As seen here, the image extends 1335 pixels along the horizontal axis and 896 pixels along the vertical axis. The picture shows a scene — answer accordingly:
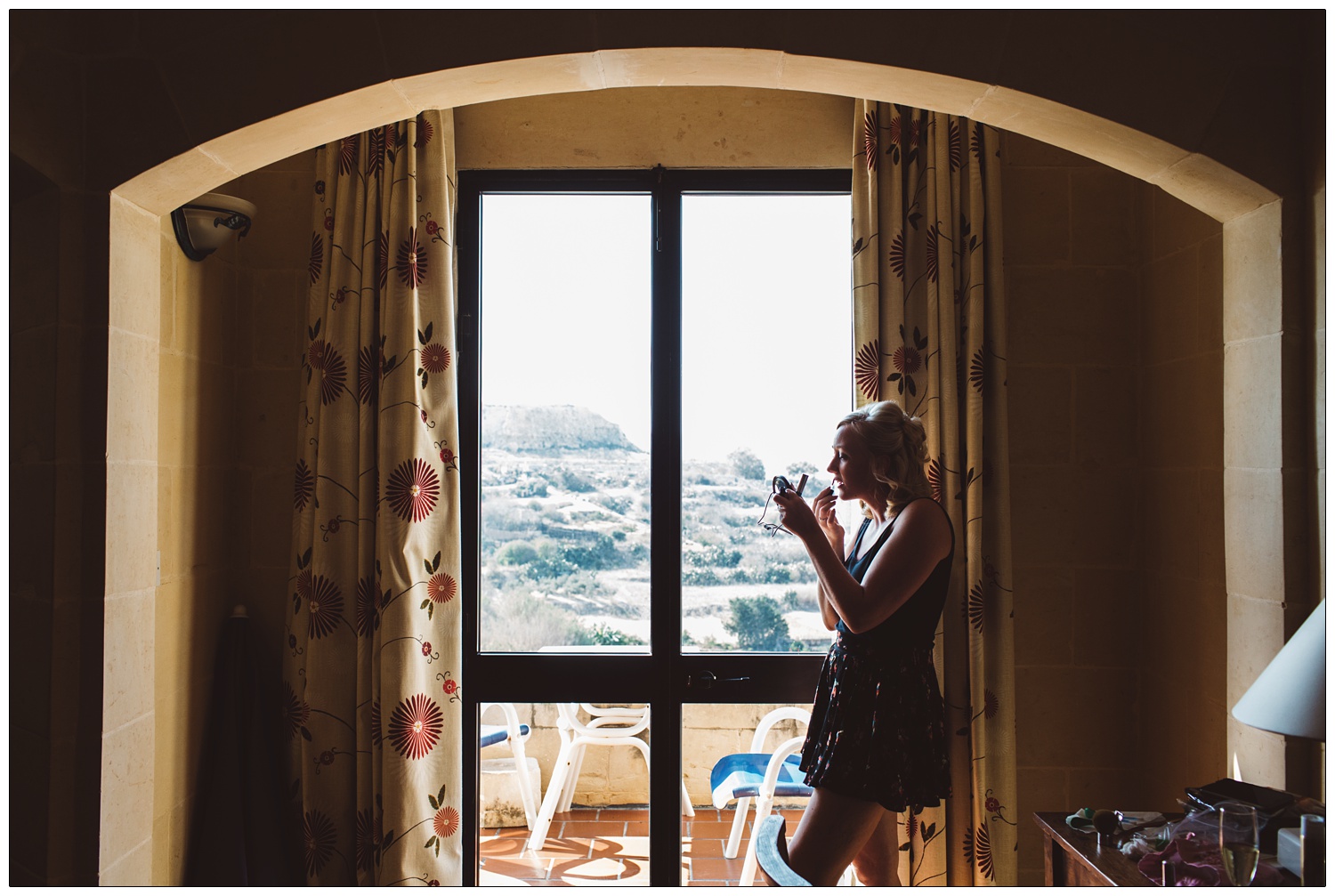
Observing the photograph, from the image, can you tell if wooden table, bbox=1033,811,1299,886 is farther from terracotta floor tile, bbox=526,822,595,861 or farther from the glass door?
terracotta floor tile, bbox=526,822,595,861

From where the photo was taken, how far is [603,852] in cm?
248

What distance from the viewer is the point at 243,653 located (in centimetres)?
234

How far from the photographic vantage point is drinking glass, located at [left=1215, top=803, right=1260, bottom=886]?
4.21 feet

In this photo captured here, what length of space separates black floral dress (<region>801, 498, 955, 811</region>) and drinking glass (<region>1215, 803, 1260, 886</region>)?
571mm

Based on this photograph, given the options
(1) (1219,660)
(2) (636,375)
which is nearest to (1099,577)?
(1) (1219,660)

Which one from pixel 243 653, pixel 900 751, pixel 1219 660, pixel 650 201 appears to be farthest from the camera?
pixel 650 201

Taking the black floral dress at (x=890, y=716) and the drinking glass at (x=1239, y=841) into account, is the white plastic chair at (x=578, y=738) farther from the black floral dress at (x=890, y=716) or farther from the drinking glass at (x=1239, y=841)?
the drinking glass at (x=1239, y=841)

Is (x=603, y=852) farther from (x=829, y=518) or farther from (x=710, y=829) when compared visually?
(x=829, y=518)

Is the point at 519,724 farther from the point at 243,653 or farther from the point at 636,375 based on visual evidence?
the point at 636,375

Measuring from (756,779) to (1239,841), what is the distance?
51.5 inches

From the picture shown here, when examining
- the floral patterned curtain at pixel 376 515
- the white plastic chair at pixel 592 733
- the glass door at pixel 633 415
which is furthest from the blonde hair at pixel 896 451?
the floral patterned curtain at pixel 376 515

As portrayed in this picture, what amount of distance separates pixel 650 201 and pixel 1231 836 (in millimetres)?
1994

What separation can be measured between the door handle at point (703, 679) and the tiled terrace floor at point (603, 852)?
0.38 m

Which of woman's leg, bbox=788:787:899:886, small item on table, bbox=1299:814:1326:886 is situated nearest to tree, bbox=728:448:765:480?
woman's leg, bbox=788:787:899:886
